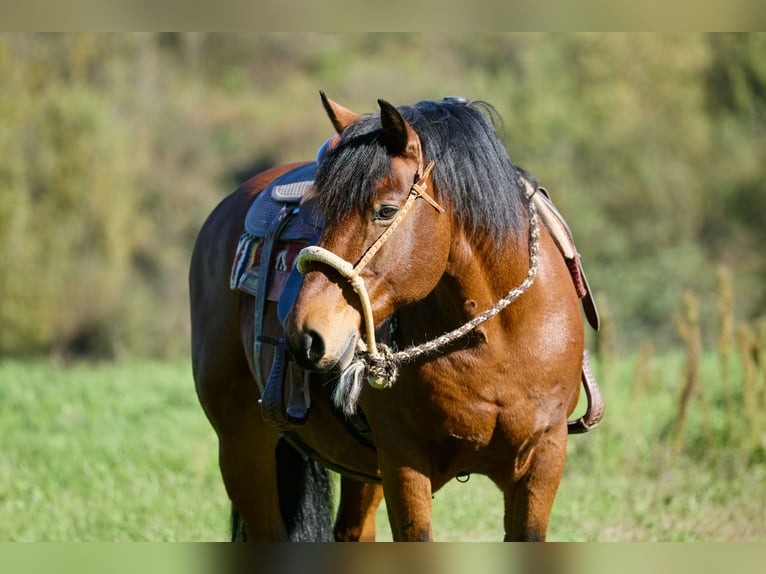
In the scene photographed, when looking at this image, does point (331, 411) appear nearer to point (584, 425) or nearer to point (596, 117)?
point (584, 425)

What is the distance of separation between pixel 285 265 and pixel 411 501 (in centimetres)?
115

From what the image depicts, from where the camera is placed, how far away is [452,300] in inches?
118

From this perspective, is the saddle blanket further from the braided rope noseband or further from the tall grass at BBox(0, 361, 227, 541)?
the tall grass at BBox(0, 361, 227, 541)

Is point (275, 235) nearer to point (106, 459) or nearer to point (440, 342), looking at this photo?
point (440, 342)

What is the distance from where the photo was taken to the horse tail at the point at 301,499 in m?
4.40

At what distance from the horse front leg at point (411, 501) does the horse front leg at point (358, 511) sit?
52.6 inches

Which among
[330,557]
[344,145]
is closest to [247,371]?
[344,145]

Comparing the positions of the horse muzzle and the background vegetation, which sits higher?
the background vegetation

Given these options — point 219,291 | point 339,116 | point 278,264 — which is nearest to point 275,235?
point 278,264

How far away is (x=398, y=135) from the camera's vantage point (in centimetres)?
274

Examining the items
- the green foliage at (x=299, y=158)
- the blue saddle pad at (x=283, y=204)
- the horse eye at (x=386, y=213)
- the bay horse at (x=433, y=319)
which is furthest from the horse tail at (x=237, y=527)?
the green foliage at (x=299, y=158)

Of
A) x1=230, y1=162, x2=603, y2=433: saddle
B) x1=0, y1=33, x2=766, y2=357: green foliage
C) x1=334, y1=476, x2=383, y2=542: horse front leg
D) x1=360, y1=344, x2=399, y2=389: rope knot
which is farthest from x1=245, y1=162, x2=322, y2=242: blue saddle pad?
x1=0, y1=33, x2=766, y2=357: green foliage

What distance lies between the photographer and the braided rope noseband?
2.61m

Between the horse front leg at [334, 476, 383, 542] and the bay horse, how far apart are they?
72 centimetres
